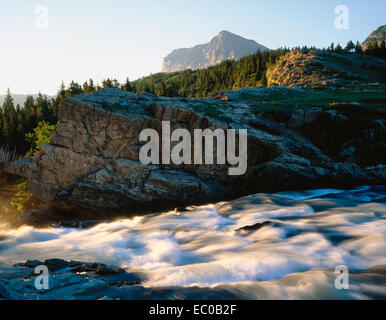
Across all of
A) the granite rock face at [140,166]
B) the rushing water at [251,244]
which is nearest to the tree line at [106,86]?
the granite rock face at [140,166]

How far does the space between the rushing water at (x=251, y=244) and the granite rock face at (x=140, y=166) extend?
1.48m

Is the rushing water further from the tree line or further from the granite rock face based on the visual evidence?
the tree line

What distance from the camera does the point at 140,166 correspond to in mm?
16844

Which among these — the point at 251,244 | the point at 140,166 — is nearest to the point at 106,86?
the point at 140,166

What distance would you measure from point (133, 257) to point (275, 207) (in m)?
7.55

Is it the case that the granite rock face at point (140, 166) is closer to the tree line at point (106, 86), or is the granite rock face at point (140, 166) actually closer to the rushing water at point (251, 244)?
the rushing water at point (251, 244)

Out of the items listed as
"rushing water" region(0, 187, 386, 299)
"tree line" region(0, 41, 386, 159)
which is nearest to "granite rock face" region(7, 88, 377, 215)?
"rushing water" region(0, 187, 386, 299)

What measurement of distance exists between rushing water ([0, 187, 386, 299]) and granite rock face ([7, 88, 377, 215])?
148 cm

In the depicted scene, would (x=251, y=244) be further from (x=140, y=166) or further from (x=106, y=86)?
(x=106, y=86)

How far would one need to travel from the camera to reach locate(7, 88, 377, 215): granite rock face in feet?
52.5

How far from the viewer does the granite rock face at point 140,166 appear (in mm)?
16000

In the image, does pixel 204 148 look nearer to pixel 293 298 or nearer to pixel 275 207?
pixel 275 207

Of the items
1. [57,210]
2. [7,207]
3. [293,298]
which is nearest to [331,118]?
[293,298]

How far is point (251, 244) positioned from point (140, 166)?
10.1 m
